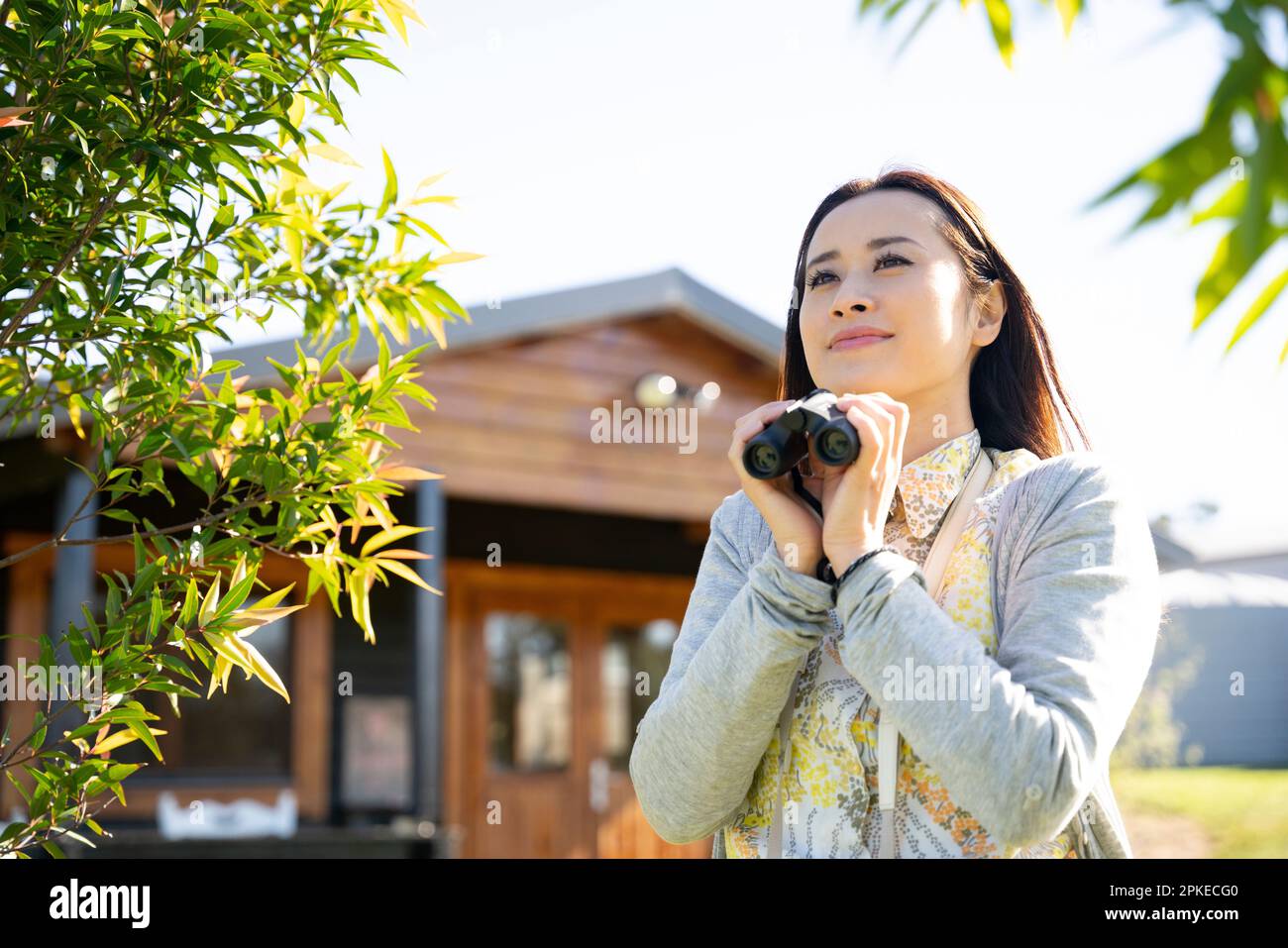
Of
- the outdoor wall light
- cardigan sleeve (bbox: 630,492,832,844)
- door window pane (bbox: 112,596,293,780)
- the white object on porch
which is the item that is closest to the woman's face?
cardigan sleeve (bbox: 630,492,832,844)

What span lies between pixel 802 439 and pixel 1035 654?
0.39m

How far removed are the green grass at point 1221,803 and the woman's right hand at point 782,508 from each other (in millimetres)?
15109

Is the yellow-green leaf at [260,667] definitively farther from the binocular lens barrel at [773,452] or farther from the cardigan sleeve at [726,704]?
the binocular lens barrel at [773,452]

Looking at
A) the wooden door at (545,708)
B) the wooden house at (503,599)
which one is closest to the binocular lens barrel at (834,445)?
the wooden house at (503,599)

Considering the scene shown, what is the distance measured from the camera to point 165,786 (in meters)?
9.67

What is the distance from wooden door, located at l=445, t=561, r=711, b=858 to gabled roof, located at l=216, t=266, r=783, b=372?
9.17ft

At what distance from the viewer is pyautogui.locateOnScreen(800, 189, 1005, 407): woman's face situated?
181 cm

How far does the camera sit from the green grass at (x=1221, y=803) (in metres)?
15.9

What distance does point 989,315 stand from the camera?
6.58ft

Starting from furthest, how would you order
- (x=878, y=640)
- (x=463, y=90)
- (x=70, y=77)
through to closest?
1. (x=463, y=90)
2. (x=70, y=77)
3. (x=878, y=640)

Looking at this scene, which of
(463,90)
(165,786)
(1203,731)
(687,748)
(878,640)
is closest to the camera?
(878,640)
